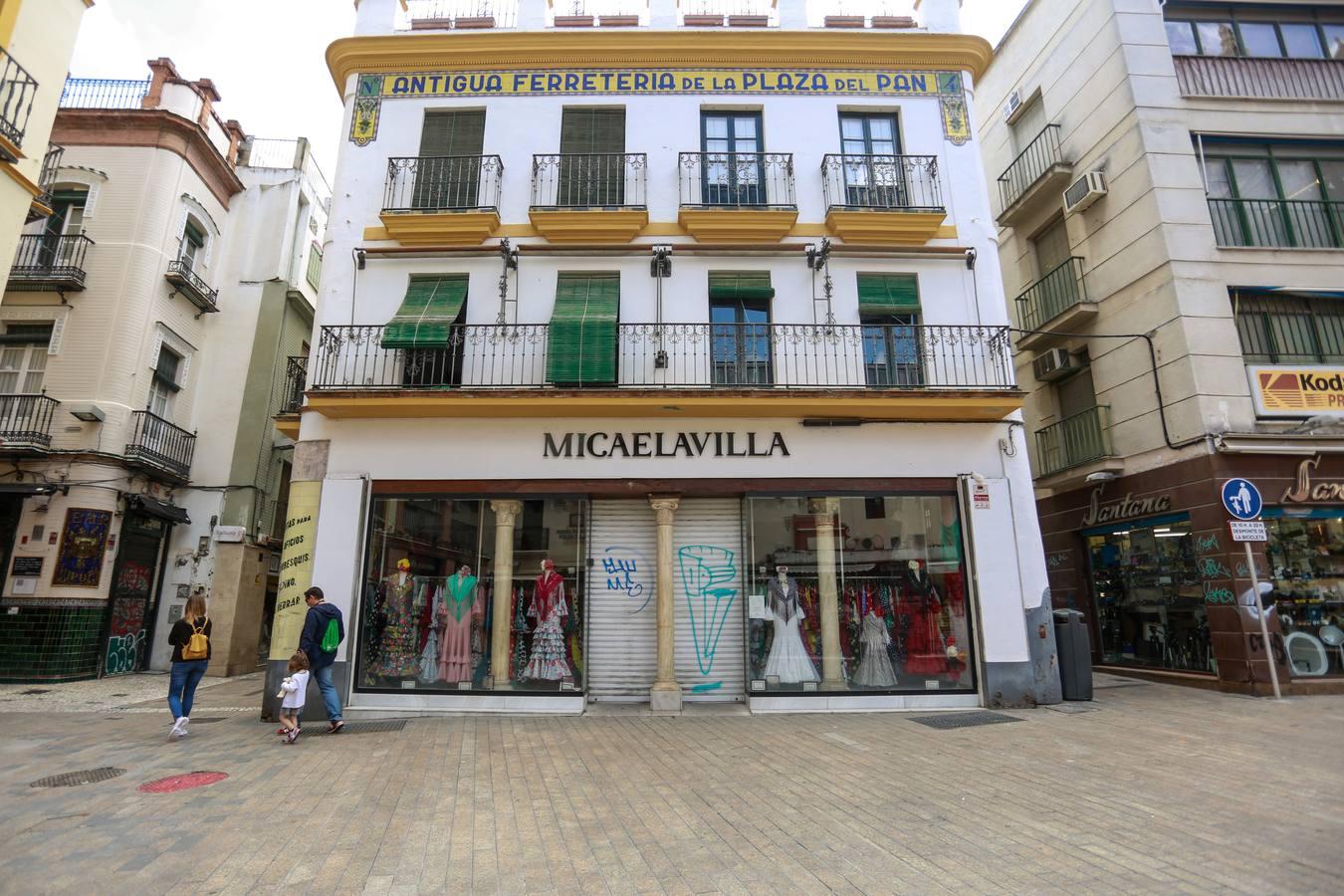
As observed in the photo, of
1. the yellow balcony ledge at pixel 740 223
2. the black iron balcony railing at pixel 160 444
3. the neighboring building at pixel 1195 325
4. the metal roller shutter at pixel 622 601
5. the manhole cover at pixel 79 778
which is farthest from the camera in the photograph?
the black iron balcony railing at pixel 160 444

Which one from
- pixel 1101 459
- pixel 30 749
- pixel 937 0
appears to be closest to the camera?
pixel 30 749

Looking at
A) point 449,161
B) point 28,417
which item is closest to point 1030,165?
point 449,161

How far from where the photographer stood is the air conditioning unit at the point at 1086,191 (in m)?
13.6

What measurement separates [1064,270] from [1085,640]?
8906 mm

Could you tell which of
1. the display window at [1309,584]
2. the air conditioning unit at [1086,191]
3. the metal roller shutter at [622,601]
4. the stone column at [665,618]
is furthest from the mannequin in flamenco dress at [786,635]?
the air conditioning unit at [1086,191]

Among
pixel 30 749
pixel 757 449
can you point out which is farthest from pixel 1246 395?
pixel 30 749

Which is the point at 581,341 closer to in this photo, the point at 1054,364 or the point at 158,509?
the point at 1054,364

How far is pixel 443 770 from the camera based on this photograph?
654 cm

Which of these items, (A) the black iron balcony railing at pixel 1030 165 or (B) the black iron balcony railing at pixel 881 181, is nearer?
(B) the black iron balcony railing at pixel 881 181

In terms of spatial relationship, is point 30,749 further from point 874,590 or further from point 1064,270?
point 1064,270

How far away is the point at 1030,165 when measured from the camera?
53.2 feet

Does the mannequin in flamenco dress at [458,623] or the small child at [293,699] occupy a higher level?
the mannequin in flamenco dress at [458,623]

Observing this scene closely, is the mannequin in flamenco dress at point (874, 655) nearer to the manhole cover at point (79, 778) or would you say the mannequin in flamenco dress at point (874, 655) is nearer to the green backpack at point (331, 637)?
the green backpack at point (331, 637)

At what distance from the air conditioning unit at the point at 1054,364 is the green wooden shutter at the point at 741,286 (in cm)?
800
